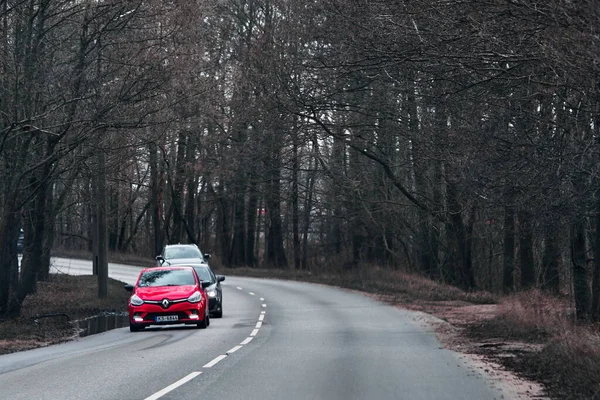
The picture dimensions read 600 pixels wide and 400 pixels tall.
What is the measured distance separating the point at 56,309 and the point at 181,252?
339 inches

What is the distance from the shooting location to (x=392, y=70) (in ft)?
63.9

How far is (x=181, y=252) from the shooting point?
35.3 metres

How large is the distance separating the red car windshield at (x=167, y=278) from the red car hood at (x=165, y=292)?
329 mm

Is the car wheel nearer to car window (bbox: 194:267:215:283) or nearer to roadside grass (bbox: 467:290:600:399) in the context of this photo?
car window (bbox: 194:267:215:283)

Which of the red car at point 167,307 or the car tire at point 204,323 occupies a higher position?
the red car at point 167,307

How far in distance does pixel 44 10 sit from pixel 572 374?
15.2m

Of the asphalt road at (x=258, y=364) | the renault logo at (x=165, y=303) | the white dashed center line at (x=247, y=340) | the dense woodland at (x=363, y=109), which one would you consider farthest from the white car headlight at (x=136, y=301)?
the white dashed center line at (x=247, y=340)

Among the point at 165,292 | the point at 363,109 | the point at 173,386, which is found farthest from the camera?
the point at 363,109

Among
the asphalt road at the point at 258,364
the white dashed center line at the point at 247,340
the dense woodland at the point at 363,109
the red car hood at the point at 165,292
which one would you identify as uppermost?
the dense woodland at the point at 363,109

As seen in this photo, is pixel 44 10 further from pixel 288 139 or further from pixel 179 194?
pixel 179 194

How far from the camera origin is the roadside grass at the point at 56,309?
65.8ft

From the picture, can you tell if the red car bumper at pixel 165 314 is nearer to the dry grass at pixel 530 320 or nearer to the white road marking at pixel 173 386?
the dry grass at pixel 530 320

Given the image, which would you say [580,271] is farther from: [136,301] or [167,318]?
[136,301]

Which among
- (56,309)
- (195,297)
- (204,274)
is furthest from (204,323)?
(56,309)
